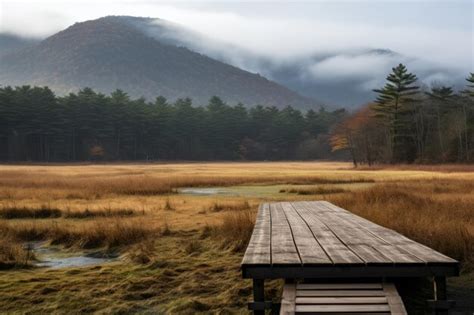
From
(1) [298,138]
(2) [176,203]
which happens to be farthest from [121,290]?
(1) [298,138]

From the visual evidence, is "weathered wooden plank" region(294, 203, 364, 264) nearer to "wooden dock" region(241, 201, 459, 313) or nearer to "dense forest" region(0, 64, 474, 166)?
"wooden dock" region(241, 201, 459, 313)

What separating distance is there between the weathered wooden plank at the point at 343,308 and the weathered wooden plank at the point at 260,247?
69 centimetres

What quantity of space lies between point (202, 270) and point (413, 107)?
68539mm

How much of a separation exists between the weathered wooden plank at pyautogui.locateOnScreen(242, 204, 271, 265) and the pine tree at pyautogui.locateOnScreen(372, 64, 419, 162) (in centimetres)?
6301

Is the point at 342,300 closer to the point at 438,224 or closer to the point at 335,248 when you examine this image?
the point at 335,248

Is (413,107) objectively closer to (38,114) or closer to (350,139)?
(350,139)

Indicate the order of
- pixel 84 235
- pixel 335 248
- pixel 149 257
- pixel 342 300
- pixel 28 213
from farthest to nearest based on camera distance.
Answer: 1. pixel 28 213
2. pixel 84 235
3. pixel 149 257
4. pixel 335 248
5. pixel 342 300

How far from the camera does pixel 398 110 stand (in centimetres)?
6994

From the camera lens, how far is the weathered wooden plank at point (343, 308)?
4815 mm

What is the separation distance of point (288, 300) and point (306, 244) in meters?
1.53

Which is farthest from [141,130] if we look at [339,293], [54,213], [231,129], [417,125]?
[339,293]

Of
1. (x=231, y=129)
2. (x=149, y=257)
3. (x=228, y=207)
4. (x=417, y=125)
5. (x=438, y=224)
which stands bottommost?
(x=149, y=257)

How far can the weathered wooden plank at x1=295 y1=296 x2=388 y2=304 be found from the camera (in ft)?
16.6

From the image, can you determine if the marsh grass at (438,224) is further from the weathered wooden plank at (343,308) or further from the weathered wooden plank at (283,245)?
the weathered wooden plank at (343,308)
